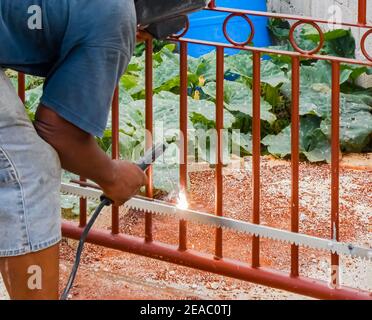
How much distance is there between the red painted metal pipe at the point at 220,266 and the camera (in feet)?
9.48

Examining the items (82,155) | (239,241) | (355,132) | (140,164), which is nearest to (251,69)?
(355,132)

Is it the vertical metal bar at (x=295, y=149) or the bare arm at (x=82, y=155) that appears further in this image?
the vertical metal bar at (x=295, y=149)

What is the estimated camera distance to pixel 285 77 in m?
6.01

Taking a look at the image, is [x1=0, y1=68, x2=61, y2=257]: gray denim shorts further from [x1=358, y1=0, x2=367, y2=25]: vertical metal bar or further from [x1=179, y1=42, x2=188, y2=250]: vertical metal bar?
[x1=358, y1=0, x2=367, y2=25]: vertical metal bar

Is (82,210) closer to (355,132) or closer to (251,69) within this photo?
(355,132)

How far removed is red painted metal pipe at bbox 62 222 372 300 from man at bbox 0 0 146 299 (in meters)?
0.97

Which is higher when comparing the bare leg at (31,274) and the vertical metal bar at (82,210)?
the bare leg at (31,274)

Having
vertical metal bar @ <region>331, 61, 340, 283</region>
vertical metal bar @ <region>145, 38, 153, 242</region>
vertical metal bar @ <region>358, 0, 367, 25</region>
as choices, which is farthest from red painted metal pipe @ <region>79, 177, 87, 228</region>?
vertical metal bar @ <region>358, 0, 367, 25</region>

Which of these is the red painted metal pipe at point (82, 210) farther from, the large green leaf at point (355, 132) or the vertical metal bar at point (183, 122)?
the large green leaf at point (355, 132)

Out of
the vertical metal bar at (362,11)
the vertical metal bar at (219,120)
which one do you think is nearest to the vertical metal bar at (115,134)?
the vertical metal bar at (219,120)

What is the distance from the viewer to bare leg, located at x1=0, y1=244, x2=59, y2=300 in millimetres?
2109

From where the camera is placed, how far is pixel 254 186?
9.87 feet

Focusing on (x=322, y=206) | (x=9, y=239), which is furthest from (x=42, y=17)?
(x=322, y=206)
